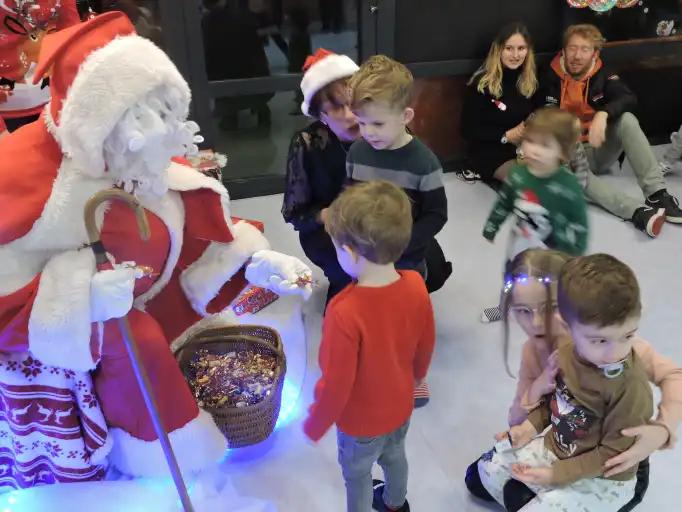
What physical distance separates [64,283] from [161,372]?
320 mm

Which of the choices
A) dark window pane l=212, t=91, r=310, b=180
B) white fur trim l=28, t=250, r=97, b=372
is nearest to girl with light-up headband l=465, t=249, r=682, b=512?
white fur trim l=28, t=250, r=97, b=372

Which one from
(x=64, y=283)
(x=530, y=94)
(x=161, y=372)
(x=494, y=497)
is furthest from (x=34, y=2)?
(x=530, y=94)

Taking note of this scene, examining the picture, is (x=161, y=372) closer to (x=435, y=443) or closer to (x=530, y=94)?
(x=435, y=443)

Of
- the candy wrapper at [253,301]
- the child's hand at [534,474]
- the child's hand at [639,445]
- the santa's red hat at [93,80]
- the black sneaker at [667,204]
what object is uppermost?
the santa's red hat at [93,80]

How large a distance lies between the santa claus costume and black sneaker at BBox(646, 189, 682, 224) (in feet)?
7.07

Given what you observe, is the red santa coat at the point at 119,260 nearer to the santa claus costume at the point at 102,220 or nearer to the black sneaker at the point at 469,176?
the santa claus costume at the point at 102,220

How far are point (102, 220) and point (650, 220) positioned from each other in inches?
94.3

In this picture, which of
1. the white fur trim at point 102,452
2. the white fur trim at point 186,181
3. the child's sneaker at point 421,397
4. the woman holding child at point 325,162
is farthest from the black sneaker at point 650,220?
the white fur trim at point 102,452

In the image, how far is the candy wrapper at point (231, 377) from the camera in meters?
1.79

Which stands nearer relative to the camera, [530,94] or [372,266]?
[372,266]

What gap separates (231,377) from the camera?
1855mm

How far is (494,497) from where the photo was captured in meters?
1.60

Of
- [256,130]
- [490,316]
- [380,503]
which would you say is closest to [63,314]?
[380,503]

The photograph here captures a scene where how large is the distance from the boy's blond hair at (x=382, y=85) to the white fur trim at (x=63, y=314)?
77cm
